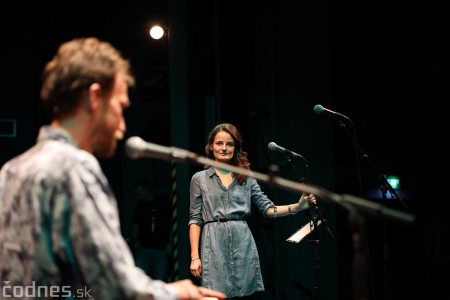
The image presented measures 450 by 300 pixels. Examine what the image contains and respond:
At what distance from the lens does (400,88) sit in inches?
424

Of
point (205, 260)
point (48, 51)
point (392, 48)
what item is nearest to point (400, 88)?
point (392, 48)

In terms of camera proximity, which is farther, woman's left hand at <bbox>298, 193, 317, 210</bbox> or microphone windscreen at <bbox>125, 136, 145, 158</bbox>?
woman's left hand at <bbox>298, 193, 317, 210</bbox>

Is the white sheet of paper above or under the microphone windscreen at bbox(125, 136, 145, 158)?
under

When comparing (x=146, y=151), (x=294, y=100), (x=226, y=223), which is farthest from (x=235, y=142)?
(x=146, y=151)

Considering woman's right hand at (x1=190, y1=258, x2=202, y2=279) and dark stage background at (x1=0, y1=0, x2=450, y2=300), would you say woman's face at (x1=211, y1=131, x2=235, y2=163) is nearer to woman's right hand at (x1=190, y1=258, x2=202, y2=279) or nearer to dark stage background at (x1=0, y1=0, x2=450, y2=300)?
dark stage background at (x1=0, y1=0, x2=450, y2=300)

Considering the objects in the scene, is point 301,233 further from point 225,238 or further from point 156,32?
point 156,32

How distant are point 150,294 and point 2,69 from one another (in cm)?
740

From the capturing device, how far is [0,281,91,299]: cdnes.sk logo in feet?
5.22

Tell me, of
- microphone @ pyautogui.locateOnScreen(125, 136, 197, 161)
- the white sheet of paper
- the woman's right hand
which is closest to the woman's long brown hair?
the white sheet of paper

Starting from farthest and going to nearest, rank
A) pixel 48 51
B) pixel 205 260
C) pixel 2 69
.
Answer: pixel 2 69 < pixel 48 51 < pixel 205 260

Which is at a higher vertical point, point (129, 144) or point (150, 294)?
point (129, 144)

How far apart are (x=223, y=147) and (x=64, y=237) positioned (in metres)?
3.27

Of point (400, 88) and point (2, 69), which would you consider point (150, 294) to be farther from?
point (400, 88)

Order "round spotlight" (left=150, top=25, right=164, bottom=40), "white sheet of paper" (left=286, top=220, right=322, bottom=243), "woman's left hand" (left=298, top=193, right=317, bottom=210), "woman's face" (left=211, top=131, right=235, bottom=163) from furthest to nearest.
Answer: "round spotlight" (left=150, top=25, right=164, bottom=40) → "woman's face" (left=211, top=131, right=235, bottom=163) → "woman's left hand" (left=298, top=193, right=317, bottom=210) → "white sheet of paper" (left=286, top=220, right=322, bottom=243)
